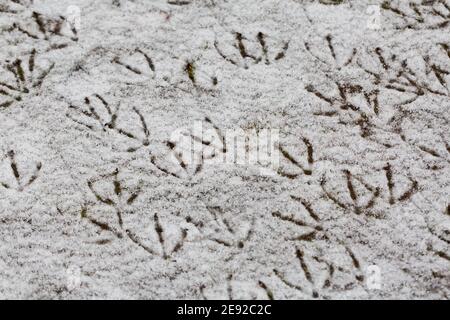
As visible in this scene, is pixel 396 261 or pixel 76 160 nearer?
pixel 396 261

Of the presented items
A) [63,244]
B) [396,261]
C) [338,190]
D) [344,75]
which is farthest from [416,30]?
[63,244]
